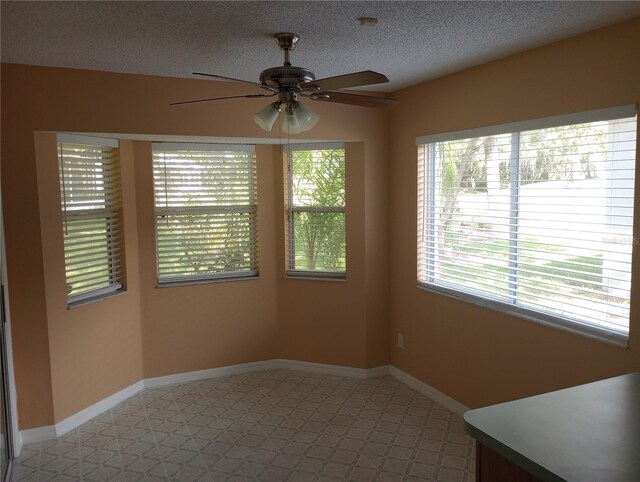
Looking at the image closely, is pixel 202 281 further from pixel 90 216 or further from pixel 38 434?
pixel 38 434

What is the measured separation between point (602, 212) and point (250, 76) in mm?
2405

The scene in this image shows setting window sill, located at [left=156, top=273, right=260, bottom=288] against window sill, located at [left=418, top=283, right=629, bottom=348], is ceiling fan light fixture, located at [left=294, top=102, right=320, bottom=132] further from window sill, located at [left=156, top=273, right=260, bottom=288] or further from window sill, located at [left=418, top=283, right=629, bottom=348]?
window sill, located at [left=156, top=273, right=260, bottom=288]

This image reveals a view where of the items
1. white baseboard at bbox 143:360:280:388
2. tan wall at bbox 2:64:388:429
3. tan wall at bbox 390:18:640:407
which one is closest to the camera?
tan wall at bbox 390:18:640:407

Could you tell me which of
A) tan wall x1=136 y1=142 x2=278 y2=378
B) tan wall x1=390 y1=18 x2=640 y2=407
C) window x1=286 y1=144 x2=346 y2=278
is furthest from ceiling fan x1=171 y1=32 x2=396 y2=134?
tan wall x1=136 y1=142 x2=278 y2=378

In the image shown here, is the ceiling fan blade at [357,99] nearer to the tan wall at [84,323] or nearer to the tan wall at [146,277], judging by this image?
the tan wall at [146,277]

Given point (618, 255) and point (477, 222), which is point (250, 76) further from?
point (618, 255)

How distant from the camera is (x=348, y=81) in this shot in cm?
232

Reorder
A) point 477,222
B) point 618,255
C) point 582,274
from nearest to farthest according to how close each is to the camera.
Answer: point 618,255, point 582,274, point 477,222

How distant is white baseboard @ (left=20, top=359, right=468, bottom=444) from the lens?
369cm

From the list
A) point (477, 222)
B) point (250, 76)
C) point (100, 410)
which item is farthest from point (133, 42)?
point (100, 410)

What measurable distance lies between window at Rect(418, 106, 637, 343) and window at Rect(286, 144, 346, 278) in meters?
0.80

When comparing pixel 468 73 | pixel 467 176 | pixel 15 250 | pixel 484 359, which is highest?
pixel 468 73

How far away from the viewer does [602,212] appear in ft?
9.41

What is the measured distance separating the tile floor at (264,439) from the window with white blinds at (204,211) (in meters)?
A: 1.03
